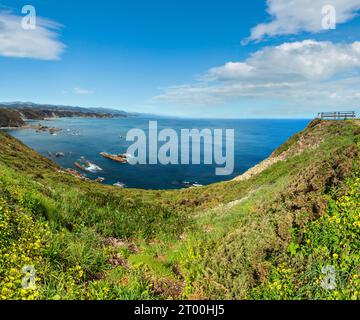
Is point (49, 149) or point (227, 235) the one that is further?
point (49, 149)

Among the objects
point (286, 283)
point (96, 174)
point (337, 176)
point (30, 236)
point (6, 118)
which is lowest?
point (96, 174)

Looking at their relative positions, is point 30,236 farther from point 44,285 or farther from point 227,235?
point 227,235

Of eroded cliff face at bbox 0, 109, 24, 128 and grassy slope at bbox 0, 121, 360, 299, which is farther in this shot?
eroded cliff face at bbox 0, 109, 24, 128

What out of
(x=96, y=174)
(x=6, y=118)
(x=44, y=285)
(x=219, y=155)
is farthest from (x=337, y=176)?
(x=6, y=118)

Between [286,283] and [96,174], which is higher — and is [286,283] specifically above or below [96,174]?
above

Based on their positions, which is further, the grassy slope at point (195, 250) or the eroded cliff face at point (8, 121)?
the eroded cliff face at point (8, 121)

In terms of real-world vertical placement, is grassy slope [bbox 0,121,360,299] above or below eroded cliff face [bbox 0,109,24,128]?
below

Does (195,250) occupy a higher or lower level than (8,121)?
lower

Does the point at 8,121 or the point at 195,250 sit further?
the point at 8,121

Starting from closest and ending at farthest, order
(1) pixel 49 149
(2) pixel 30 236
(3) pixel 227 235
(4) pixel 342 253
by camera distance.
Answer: (4) pixel 342 253, (2) pixel 30 236, (3) pixel 227 235, (1) pixel 49 149

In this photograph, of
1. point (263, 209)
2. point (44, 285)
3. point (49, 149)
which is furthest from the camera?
point (49, 149)

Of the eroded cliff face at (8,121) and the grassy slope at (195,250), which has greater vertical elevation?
the eroded cliff face at (8,121)
